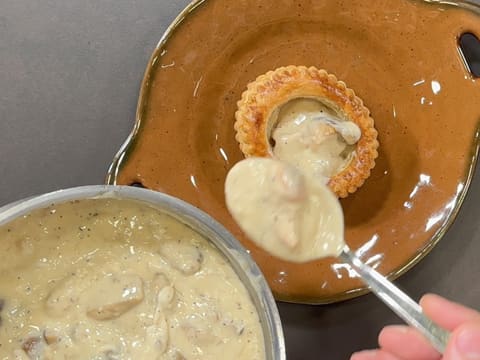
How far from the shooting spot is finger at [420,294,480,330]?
0.95 meters

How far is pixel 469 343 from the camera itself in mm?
771

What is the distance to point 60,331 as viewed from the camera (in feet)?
3.58

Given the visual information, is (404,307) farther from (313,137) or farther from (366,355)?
(313,137)

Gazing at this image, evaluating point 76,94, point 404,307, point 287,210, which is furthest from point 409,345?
point 76,94

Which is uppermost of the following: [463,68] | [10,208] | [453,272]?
[463,68]

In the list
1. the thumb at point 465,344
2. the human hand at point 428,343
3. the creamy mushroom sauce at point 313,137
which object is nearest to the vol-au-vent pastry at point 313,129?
the creamy mushroom sauce at point 313,137

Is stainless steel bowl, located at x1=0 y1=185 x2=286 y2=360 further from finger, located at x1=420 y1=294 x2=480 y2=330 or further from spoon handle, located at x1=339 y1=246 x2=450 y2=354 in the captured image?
finger, located at x1=420 y1=294 x2=480 y2=330

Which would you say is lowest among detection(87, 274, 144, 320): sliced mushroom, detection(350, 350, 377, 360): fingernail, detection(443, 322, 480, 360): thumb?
detection(350, 350, 377, 360): fingernail

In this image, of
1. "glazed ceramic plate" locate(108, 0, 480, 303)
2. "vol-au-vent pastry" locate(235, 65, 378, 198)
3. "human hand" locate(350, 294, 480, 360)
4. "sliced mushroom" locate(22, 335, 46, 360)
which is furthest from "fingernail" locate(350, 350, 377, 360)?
"sliced mushroom" locate(22, 335, 46, 360)

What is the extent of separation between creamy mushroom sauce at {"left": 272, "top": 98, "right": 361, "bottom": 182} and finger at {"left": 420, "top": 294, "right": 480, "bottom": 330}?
33cm

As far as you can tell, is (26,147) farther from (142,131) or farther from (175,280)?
(175,280)

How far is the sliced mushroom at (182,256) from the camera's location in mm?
1123

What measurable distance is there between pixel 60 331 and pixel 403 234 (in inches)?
25.4

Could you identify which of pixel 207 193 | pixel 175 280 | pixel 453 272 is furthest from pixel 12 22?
pixel 453 272
